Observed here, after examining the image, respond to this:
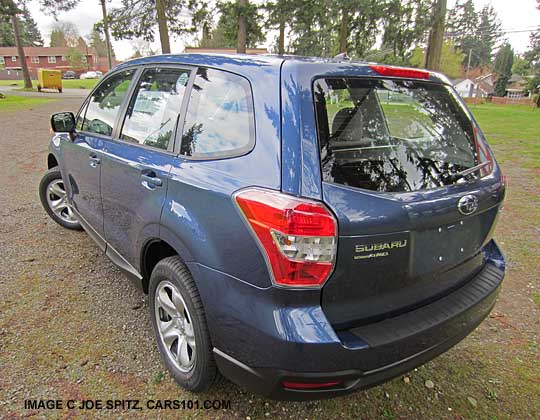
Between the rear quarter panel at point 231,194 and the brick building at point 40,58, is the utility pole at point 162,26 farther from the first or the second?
the brick building at point 40,58

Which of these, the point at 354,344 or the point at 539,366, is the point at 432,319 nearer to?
the point at 354,344

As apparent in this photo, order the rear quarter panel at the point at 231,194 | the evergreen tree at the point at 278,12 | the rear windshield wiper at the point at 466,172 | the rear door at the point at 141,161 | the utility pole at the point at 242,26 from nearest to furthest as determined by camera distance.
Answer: the rear quarter panel at the point at 231,194, the rear windshield wiper at the point at 466,172, the rear door at the point at 141,161, the evergreen tree at the point at 278,12, the utility pole at the point at 242,26

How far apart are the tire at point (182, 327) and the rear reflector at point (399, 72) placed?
4.66 ft

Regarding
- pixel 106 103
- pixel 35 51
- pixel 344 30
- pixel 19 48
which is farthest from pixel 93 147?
pixel 35 51

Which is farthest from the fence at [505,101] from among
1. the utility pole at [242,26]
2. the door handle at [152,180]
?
the door handle at [152,180]

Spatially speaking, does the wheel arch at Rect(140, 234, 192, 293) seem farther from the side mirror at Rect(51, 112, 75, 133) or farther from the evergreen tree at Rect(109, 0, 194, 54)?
the evergreen tree at Rect(109, 0, 194, 54)

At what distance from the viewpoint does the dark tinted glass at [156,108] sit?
2322 mm

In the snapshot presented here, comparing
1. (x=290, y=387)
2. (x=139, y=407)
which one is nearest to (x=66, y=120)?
(x=139, y=407)

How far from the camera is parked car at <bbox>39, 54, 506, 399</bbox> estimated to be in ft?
5.24

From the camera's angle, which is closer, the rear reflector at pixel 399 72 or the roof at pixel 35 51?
the rear reflector at pixel 399 72

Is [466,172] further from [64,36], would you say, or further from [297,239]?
[64,36]

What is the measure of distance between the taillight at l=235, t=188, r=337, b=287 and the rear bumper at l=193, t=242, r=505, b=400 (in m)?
0.16

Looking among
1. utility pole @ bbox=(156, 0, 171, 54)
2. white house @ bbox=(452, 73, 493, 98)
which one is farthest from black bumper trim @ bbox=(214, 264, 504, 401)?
white house @ bbox=(452, 73, 493, 98)

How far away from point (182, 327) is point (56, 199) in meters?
2.96
